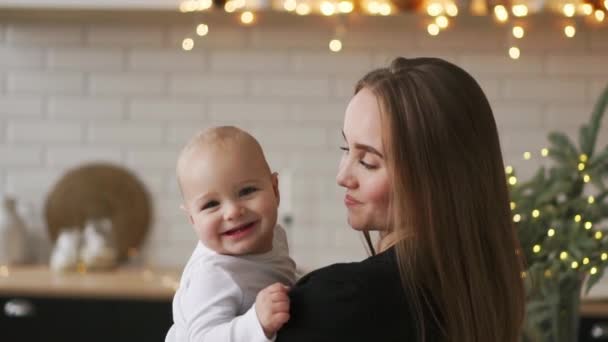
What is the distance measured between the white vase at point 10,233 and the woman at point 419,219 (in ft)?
8.47

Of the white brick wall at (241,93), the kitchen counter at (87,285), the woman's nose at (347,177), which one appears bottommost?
the kitchen counter at (87,285)

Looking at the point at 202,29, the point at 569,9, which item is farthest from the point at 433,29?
the point at 202,29

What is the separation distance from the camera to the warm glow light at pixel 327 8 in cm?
378

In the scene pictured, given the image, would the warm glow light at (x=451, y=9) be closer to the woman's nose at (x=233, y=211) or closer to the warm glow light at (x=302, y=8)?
the warm glow light at (x=302, y=8)

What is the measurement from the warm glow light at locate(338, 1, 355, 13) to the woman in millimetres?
2198

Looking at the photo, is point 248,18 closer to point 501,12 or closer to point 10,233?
point 501,12

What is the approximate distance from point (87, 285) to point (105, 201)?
2.30 ft

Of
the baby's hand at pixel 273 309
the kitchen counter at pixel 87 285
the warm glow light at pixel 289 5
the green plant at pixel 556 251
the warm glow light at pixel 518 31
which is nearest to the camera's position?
the baby's hand at pixel 273 309

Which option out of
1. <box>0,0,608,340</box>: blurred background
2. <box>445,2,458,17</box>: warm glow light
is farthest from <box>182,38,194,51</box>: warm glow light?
<box>445,2,458,17</box>: warm glow light

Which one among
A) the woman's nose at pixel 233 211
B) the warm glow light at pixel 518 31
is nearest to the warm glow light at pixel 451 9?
the warm glow light at pixel 518 31

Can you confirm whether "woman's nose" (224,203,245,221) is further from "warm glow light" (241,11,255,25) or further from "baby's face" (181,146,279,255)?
"warm glow light" (241,11,255,25)

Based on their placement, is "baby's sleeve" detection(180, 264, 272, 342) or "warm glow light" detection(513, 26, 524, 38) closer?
"baby's sleeve" detection(180, 264, 272, 342)

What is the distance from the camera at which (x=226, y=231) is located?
5.19ft

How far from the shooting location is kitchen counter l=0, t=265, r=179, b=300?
3.29 m
